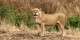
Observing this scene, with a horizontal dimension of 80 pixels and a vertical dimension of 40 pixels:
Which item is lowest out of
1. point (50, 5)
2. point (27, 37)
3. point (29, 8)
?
point (27, 37)

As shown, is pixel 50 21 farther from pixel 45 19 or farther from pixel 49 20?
pixel 45 19

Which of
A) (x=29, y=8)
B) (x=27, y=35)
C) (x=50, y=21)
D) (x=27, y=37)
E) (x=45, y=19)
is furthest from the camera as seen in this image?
(x=29, y=8)

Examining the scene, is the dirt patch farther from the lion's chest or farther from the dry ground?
the lion's chest

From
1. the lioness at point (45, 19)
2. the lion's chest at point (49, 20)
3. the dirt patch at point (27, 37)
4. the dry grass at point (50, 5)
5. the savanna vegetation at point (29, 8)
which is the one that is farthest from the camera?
the dry grass at point (50, 5)

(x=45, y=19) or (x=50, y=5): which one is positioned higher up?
→ (x=45, y=19)

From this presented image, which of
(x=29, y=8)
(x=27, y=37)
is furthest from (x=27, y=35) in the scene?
(x=29, y=8)

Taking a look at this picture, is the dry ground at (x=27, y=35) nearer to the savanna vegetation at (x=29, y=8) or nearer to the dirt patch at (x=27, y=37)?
the dirt patch at (x=27, y=37)

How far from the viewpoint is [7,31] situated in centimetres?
1467

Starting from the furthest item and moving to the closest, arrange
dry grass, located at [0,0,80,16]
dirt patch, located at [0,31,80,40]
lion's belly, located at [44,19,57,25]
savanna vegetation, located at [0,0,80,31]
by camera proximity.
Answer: dry grass, located at [0,0,80,16] < savanna vegetation, located at [0,0,80,31] < lion's belly, located at [44,19,57,25] < dirt patch, located at [0,31,80,40]

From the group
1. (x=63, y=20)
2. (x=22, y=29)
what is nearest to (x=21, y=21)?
(x=22, y=29)

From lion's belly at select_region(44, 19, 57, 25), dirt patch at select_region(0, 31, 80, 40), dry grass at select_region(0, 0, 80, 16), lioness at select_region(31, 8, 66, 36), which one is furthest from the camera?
dry grass at select_region(0, 0, 80, 16)

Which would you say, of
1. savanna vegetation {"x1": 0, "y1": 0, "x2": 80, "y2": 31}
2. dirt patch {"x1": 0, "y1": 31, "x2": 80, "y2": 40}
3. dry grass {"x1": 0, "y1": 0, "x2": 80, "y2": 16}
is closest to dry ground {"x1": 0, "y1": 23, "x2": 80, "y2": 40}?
dirt patch {"x1": 0, "y1": 31, "x2": 80, "y2": 40}

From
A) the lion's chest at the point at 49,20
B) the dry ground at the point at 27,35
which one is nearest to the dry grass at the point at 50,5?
the dry ground at the point at 27,35

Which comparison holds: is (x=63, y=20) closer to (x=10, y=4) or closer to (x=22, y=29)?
(x=22, y=29)
